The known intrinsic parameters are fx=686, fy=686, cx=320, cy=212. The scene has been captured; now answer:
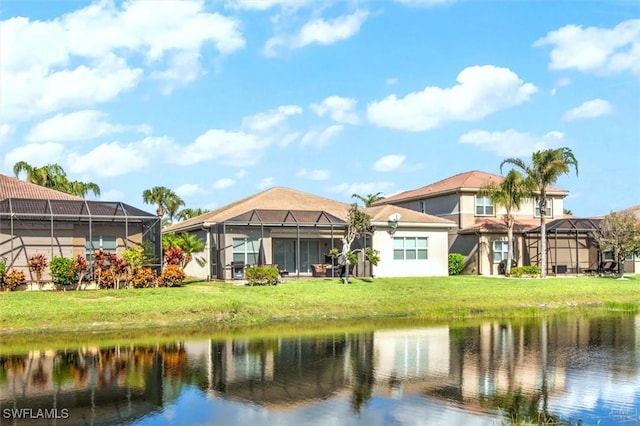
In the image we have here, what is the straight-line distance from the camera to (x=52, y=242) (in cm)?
3114

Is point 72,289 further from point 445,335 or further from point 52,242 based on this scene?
point 445,335

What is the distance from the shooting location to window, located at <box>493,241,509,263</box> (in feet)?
143

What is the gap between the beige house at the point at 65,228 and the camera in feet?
101

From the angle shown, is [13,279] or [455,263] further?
[455,263]

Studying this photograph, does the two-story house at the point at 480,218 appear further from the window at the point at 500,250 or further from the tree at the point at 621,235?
the tree at the point at 621,235

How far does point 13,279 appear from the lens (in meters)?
28.6

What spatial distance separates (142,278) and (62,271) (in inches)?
133

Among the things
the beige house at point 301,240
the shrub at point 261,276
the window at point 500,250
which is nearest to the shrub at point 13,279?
the shrub at point 261,276

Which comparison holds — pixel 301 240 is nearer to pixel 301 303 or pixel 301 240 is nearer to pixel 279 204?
pixel 279 204

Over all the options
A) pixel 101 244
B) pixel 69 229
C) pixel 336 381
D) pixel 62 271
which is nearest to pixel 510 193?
pixel 101 244

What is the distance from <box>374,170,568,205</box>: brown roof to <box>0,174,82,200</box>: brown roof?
2363 cm

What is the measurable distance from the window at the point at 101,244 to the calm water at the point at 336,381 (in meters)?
13.0

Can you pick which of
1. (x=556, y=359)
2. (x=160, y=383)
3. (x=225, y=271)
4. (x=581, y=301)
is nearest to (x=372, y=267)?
(x=225, y=271)

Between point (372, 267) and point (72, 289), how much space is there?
16057 millimetres
